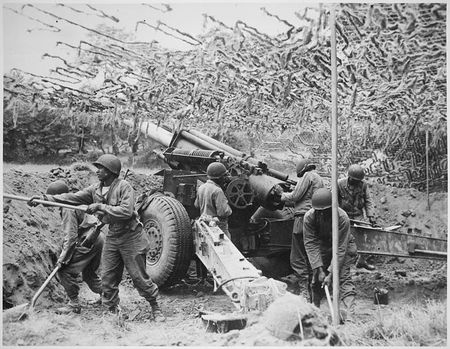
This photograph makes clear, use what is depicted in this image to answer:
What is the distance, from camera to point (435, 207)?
7648 millimetres

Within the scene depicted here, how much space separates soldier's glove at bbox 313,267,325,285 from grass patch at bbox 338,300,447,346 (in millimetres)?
658

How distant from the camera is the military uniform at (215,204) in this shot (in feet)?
23.7

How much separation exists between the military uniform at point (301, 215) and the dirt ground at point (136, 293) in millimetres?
450

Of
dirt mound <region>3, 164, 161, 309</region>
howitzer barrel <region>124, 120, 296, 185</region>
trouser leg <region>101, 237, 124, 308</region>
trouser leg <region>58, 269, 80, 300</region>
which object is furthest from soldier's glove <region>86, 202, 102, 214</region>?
howitzer barrel <region>124, 120, 296, 185</region>

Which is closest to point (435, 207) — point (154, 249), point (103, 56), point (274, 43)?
point (274, 43)

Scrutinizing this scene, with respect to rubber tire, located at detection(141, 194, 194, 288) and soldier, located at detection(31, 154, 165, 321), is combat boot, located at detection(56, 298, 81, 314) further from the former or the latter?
rubber tire, located at detection(141, 194, 194, 288)

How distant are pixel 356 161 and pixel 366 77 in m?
1.39

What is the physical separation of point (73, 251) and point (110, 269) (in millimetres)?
511

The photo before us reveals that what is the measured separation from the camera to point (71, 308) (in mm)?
6445

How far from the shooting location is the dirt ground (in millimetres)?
5766

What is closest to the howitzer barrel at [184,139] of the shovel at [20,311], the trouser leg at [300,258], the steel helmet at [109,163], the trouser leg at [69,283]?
the trouser leg at [300,258]

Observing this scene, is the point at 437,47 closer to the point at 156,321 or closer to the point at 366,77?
the point at 366,77

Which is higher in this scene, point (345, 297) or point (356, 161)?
point (356, 161)

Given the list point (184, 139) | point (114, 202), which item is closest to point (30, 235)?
point (114, 202)
